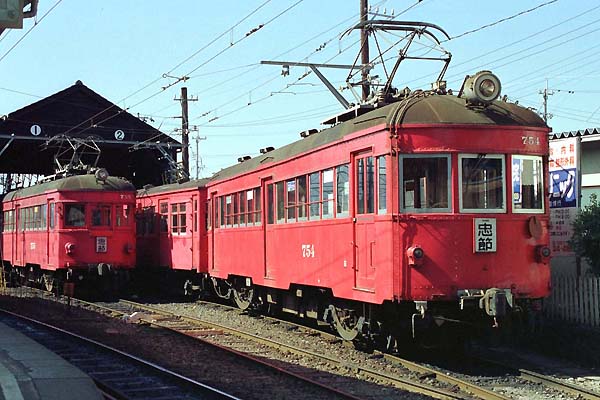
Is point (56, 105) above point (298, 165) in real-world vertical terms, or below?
above

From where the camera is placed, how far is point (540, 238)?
9.57 meters

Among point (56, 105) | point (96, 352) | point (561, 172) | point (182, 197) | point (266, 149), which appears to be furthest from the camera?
point (56, 105)

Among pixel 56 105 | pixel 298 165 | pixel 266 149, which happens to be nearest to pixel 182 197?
pixel 266 149

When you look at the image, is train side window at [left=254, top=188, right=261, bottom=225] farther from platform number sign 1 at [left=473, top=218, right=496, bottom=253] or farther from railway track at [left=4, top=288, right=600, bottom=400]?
platform number sign 1 at [left=473, top=218, right=496, bottom=253]

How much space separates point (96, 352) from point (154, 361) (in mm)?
1378

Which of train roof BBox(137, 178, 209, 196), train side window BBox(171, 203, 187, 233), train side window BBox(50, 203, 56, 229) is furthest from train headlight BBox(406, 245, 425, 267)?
train side window BBox(50, 203, 56, 229)

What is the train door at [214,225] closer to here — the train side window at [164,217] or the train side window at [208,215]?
the train side window at [208,215]

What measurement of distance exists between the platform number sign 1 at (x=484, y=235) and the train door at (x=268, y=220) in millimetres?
4975

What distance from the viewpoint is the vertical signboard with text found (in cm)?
1244

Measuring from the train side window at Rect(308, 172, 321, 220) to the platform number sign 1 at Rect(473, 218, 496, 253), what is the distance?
9.40ft

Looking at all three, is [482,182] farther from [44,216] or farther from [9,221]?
[9,221]

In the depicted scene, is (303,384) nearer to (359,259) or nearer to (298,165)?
(359,259)

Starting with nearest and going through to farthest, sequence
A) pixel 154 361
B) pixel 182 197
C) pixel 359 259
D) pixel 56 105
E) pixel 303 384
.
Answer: pixel 303 384, pixel 359 259, pixel 154 361, pixel 182 197, pixel 56 105

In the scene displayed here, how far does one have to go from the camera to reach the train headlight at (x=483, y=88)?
9.53m
